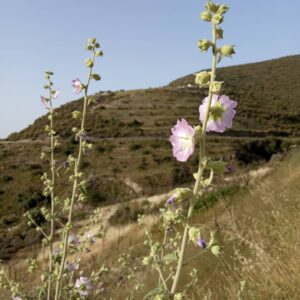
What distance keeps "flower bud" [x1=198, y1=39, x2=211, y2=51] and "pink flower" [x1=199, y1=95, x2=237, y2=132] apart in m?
0.23

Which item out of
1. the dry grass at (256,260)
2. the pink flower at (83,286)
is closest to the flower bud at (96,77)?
the dry grass at (256,260)

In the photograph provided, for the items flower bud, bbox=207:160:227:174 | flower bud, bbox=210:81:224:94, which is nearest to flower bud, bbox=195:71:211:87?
flower bud, bbox=210:81:224:94

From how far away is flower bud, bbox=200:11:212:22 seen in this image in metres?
2.30

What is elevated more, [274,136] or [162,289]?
[162,289]

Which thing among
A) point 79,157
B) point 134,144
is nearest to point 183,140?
point 79,157

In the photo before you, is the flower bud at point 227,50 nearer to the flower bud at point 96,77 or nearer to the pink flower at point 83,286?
the flower bud at point 96,77

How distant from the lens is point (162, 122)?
50.8 meters

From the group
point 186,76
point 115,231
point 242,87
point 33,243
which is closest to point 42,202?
point 33,243

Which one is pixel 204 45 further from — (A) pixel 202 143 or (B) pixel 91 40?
(B) pixel 91 40

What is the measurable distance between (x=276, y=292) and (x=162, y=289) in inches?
102

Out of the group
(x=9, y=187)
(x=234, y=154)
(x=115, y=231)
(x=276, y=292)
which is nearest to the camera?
(x=276, y=292)

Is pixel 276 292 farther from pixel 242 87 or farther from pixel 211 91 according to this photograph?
pixel 242 87

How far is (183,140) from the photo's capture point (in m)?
2.31

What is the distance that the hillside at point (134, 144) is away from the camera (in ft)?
118
